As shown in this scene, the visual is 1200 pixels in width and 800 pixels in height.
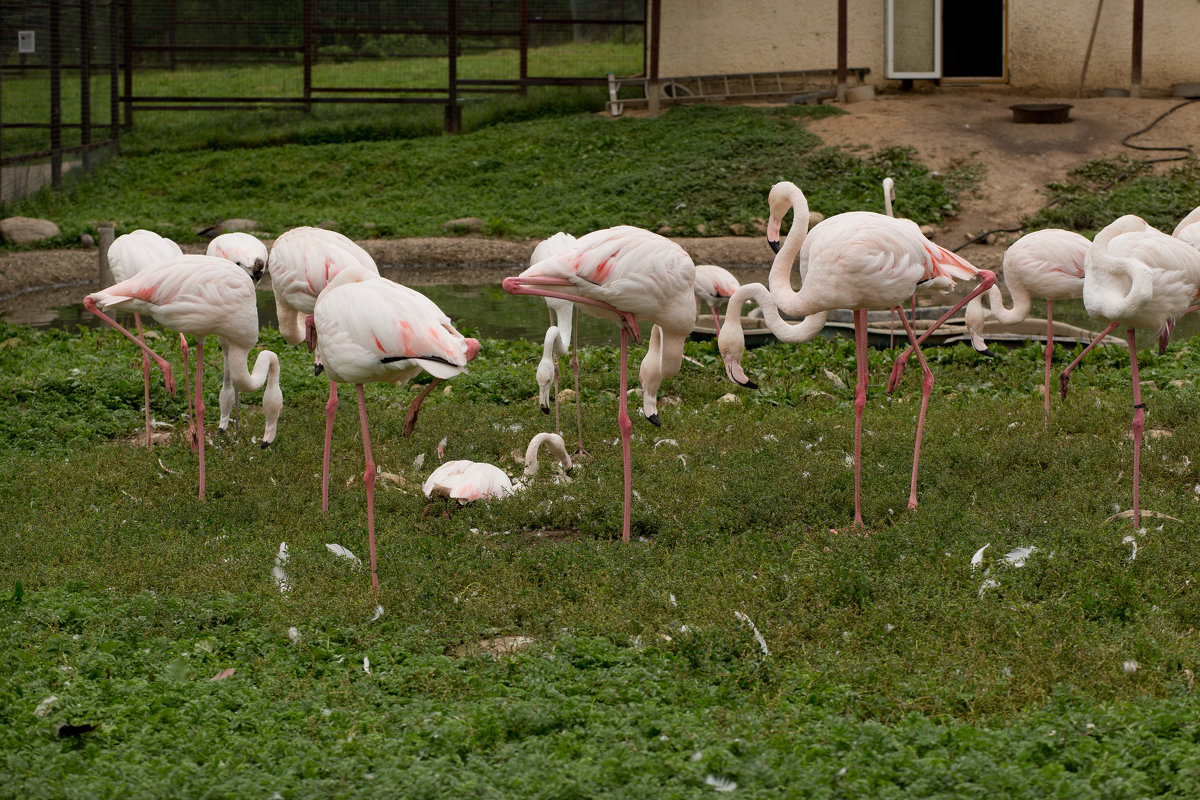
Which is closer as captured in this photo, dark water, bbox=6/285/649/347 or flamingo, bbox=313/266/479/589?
flamingo, bbox=313/266/479/589

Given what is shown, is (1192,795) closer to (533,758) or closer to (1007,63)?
(533,758)

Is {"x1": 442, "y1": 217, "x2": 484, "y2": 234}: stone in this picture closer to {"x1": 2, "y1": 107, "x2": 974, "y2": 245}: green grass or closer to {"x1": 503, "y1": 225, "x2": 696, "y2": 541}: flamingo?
{"x1": 2, "y1": 107, "x2": 974, "y2": 245}: green grass

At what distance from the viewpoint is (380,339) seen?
5.13 m

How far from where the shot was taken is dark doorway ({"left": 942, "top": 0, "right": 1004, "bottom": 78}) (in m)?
20.6

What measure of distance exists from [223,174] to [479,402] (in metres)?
11.4

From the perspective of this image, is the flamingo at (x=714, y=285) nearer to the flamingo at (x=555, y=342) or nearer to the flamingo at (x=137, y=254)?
the flamingo at (x=555, y=342)

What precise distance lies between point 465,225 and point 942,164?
6.69 m

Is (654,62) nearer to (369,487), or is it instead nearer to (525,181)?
(525,181)

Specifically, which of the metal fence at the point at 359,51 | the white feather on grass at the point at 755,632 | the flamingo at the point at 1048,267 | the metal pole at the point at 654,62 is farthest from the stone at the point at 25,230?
the white feather on grass at the point at 755,632

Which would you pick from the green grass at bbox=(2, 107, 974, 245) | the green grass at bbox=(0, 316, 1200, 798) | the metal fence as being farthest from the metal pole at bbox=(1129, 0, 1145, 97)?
the green grass at bbox=(0, 316, 1200, 798)

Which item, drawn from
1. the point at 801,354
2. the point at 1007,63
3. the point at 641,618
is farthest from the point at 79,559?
the point at 1007,63

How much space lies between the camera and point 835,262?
229 inches

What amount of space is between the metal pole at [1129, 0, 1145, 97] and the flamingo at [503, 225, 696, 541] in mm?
15719

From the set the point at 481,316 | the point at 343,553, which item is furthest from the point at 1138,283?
the point at 481,316
